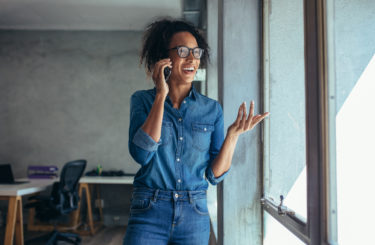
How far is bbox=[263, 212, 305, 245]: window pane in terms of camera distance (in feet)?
4.12

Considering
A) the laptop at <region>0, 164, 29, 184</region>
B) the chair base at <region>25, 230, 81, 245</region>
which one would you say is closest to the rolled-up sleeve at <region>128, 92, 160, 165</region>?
the chair base at <region>25, 230, 81, 245</region>

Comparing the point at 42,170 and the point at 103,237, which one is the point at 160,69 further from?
the point at 42,170

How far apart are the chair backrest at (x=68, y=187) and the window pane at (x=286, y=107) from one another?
2.96 m

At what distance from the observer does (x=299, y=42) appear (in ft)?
4.06

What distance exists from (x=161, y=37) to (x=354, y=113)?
0.81 m

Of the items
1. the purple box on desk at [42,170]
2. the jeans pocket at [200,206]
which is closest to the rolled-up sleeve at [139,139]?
the jeans pocket at [200,206]

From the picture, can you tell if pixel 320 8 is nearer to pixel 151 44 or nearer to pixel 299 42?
pixel 299 42

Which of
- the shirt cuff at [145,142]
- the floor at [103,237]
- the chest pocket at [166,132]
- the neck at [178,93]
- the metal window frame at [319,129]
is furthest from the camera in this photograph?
the floor at [103,237]

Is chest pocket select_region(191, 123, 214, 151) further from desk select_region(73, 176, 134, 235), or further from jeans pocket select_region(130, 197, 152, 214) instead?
desk select_region(73, 176, 134, 235)

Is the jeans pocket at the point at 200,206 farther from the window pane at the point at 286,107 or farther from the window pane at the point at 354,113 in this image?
the window pane at the point at 354,113

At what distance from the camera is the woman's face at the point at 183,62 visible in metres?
1.23

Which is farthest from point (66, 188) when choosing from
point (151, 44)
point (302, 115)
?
point (302, 115)

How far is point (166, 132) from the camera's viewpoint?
1194 millimetres

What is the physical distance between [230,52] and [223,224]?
0.92 meters
